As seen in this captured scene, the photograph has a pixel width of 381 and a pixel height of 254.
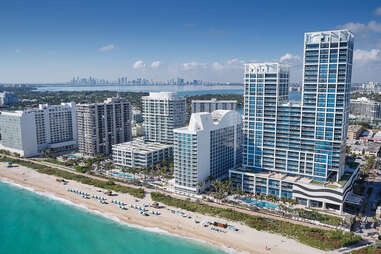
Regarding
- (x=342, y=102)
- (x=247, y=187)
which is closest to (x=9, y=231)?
(x=247, y=187)

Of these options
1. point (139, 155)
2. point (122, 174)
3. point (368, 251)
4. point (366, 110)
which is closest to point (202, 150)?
point (139, 155)

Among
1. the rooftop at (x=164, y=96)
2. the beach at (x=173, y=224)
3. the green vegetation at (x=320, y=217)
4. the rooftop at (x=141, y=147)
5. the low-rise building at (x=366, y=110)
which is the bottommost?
the beach at (x=173, y=224)

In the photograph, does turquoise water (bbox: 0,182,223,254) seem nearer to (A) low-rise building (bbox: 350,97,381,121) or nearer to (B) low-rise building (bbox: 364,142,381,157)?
(B) low-rise building (bbox: 364,142,381,157)

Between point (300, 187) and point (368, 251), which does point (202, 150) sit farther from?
point (368, 251)

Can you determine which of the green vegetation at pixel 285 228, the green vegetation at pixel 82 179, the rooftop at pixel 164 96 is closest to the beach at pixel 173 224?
the green vegetation at pixel 285 228

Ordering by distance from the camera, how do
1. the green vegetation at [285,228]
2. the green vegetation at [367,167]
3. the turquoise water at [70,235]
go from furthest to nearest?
the green vegetation at [367,167] → the turquoise water at [70,235] → the green vegetation at [285,228]

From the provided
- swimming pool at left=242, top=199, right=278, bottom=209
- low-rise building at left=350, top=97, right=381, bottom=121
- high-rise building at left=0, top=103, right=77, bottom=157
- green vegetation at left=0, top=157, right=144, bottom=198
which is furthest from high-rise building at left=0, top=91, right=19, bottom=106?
low-rise building at left=350, top=97, right=381, bottom=121

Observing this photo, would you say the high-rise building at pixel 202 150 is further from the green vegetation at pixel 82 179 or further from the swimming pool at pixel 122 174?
the swimming pool at pixel 122 174
